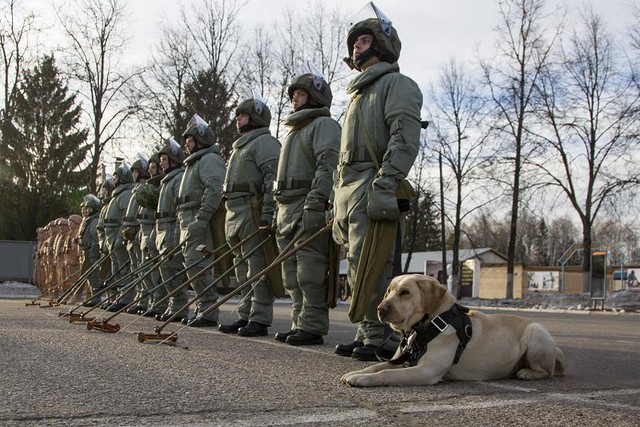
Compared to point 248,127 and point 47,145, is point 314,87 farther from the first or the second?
point 47,145

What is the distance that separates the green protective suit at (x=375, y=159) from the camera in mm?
5797

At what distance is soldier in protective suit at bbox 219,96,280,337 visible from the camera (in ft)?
27.7

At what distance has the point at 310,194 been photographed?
711 cm

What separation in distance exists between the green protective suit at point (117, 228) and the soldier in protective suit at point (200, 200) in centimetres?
413

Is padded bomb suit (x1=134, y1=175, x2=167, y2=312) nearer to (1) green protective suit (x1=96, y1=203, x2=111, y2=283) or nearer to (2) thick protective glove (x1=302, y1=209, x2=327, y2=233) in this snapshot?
(1) green protective suit (x1=96, y1=203, x2=111, y2=283)

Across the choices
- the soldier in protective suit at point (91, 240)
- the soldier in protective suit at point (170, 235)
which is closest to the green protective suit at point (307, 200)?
the soldier in protective suit at point (170, 235)

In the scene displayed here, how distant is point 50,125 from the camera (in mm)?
42281

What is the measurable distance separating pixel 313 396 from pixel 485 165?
1217 inches

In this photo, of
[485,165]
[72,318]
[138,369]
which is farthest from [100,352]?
[485,165]

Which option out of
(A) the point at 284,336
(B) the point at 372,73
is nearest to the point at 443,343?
(B) the point at 372,73

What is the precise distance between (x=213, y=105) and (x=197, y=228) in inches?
1018

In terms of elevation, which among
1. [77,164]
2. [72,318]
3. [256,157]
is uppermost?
[77,164]

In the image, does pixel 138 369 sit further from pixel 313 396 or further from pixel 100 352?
pixel 313 396

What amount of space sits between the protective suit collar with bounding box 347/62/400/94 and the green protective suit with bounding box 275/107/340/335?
105 centimetres
